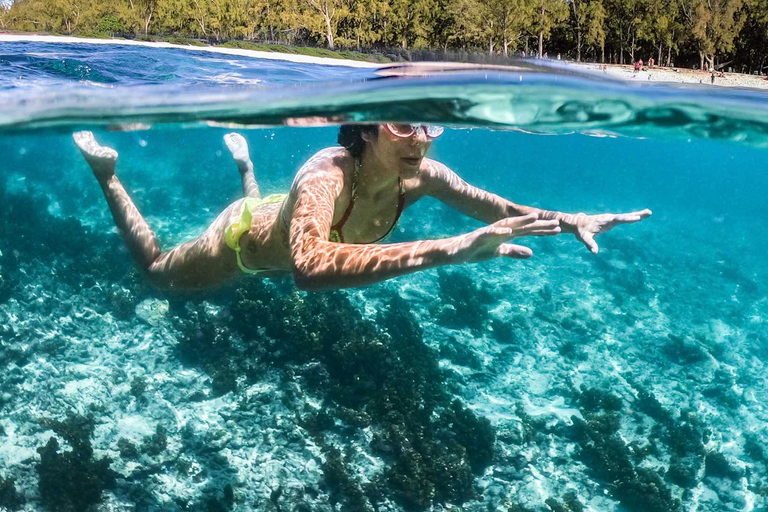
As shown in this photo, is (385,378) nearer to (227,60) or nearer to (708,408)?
(708,408)

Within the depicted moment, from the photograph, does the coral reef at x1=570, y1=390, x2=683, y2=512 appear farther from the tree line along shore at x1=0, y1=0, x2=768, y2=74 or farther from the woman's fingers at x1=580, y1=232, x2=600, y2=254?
the tree line along shore at x1=0, y1=0, x2=768, y2=74

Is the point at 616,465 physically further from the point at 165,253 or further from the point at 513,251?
the point at 165,253

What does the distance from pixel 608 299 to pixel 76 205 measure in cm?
1471

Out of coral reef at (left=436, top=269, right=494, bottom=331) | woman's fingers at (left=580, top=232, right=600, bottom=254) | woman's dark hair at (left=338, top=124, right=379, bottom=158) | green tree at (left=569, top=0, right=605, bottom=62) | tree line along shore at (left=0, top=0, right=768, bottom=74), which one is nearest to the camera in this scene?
woman's fingers at (left=580, top=232, right=600, bottom=254)

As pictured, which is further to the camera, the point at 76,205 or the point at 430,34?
the point at 430,34

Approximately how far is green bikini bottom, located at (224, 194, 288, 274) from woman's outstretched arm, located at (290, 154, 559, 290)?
3.54 feet

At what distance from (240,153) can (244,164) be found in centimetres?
24

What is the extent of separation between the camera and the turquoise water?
301 inches

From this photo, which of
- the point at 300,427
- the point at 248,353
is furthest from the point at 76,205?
the point at 300,427

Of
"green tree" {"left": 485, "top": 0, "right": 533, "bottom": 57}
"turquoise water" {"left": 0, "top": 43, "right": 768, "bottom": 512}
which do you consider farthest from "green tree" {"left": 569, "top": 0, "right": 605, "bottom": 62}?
"turquoise water" {"left": 0, "top": 43, "right": 768, "bottom": 512}

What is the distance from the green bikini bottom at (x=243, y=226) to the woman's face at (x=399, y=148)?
116cm

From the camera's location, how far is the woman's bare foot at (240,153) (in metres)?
7.51

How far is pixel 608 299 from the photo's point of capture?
1349cm

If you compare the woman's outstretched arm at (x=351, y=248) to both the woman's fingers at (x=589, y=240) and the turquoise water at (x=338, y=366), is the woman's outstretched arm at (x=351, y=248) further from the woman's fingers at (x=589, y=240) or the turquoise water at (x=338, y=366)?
the turquoise water at (x=338, y=366)
